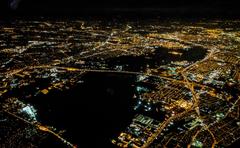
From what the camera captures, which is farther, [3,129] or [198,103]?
[198,103]

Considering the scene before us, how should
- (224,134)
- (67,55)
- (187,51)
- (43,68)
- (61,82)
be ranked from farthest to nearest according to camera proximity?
(187,51) < (67,55) < (43,68) < (61,82) < (224,134)

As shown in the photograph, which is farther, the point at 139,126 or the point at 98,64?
the point at 98,64

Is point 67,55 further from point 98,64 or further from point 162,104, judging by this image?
point 162,104

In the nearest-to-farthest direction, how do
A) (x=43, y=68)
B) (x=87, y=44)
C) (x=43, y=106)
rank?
(x=43, y=106), (x=43, y=68), (x=87, y=44)

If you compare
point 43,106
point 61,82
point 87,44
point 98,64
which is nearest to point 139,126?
point 43,106

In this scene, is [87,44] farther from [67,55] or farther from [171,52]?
[171,52]

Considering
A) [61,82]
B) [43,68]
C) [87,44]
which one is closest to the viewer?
[61,82]

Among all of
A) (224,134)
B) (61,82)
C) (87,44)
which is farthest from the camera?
(87,44)

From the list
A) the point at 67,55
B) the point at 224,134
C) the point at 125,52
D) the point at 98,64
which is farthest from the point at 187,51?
the point at 224,134
